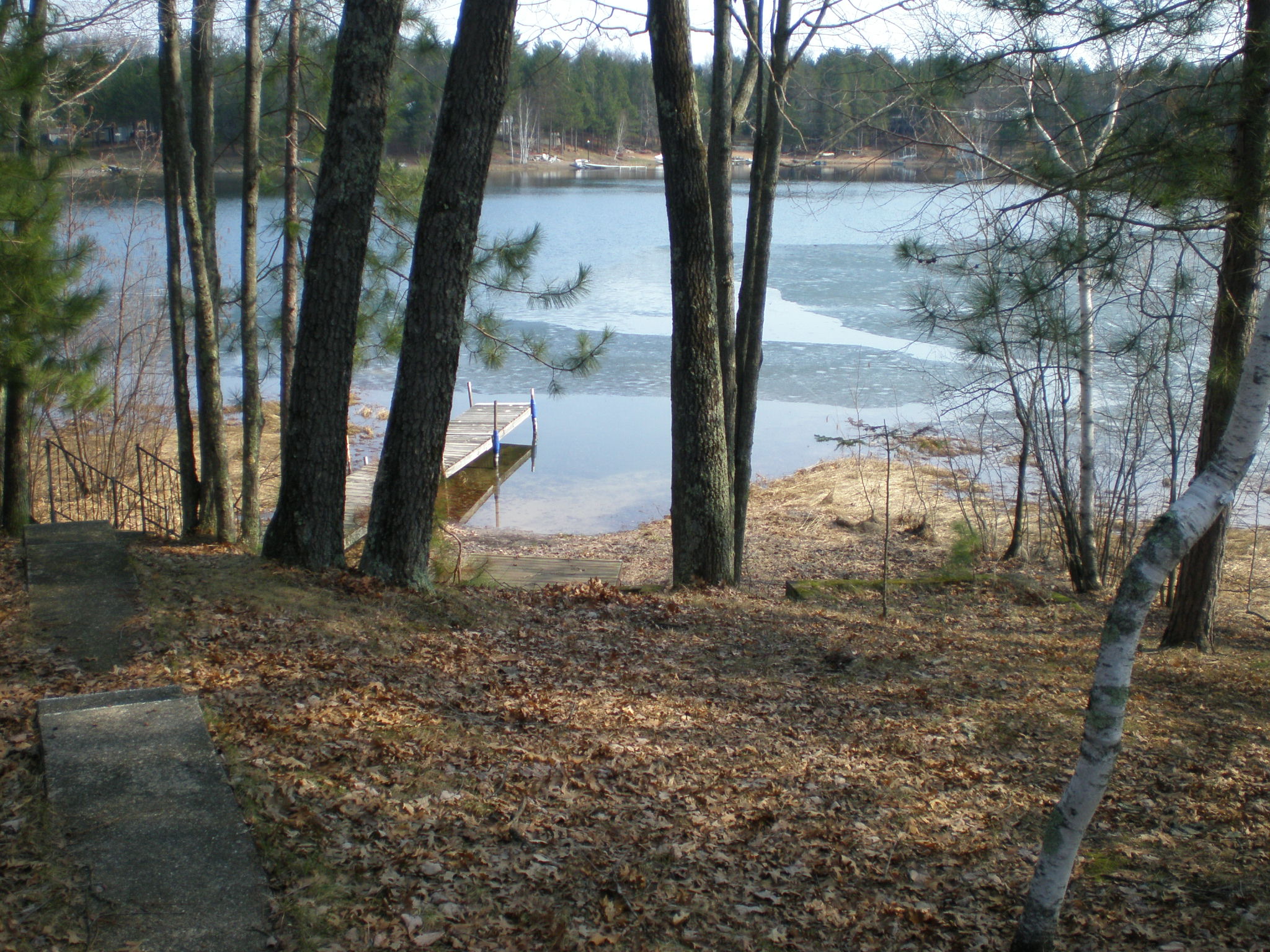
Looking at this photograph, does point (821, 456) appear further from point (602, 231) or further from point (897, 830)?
point (602, 231)

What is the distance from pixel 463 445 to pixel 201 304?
9.63 meters

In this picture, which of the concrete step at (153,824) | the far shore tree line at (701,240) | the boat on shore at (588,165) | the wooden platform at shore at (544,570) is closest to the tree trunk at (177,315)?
the far shore tree line at (701,240)

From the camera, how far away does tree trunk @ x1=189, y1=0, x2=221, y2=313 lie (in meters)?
8.38

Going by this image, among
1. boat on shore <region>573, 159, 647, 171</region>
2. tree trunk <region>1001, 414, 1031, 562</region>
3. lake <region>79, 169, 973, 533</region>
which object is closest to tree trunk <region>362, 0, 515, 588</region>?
lake <region>79, 169, 973, 533</region>

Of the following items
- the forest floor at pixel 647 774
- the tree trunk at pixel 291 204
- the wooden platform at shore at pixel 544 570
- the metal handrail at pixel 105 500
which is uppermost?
the tree trunk at pixel 291 204

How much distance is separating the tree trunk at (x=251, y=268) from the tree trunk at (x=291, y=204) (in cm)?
27

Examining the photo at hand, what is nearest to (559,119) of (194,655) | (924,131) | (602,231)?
(602,231)

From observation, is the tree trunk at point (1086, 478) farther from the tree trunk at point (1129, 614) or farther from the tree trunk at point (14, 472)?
the tree trunk at point (14, 472)

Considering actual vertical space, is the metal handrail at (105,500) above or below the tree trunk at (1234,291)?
below

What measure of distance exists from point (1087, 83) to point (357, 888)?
8059mm

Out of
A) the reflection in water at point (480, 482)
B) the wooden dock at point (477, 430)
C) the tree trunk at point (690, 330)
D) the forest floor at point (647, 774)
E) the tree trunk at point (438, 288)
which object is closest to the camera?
the forest floor at point (647, 774)

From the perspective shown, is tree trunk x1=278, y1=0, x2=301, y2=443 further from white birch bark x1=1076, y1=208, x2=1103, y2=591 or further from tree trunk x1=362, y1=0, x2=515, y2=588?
white birch bark x1=1076, y1=208, x2=1103, y2=591

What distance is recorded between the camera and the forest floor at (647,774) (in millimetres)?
2801

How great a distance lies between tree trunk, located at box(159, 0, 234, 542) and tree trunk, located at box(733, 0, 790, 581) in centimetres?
471
